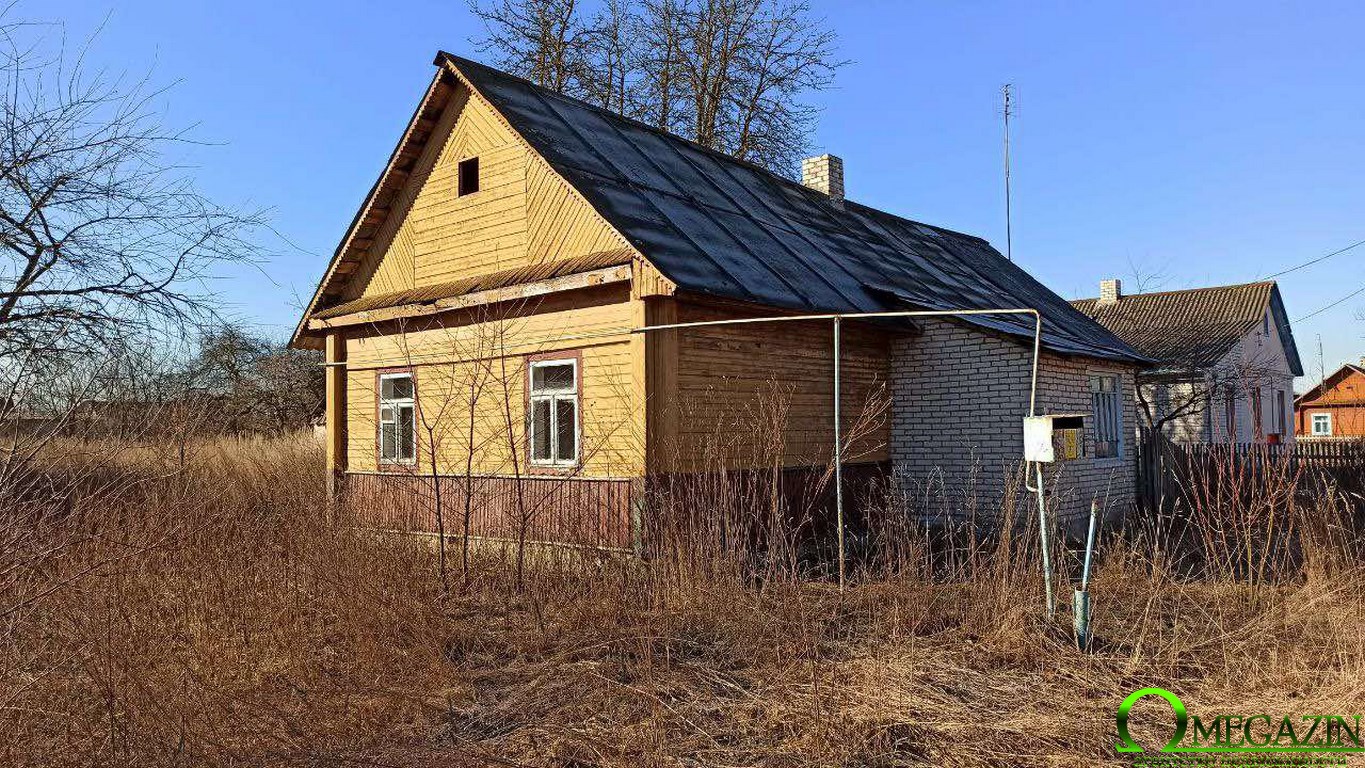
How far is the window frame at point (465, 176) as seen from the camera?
12.3 meters

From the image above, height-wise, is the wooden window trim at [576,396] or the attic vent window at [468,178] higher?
the attic vent window at [468,178]

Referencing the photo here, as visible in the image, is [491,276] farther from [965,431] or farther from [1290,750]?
[1290,750]

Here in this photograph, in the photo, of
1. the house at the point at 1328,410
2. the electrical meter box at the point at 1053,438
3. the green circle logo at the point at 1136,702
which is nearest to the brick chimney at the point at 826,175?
the electrical meter box at the point at 1053,438

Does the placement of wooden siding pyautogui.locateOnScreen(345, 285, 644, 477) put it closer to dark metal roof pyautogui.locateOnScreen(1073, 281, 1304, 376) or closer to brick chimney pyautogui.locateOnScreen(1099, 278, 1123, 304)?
dark metal roof pyautogui.locateOnScreen(1073, 281, 1304, 376)

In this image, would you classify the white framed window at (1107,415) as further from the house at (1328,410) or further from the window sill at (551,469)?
the house at (1328,410)

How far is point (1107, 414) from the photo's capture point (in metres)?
14.7

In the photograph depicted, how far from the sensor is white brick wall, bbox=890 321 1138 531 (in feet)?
40.1

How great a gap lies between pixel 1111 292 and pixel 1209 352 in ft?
21.8

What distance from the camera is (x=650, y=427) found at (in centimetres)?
967

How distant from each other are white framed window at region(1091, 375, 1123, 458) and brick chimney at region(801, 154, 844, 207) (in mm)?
6130

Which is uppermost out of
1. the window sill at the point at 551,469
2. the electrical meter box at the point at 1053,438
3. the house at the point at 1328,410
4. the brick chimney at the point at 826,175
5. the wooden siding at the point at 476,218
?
the brick chimney at the point at 826,175

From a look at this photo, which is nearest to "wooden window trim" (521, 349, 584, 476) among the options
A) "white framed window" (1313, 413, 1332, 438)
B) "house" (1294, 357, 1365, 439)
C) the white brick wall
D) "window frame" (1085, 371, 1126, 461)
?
the white brick wall

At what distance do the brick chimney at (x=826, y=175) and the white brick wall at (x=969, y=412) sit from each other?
622 centimetres

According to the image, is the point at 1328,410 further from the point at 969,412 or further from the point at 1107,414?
the point at 969,412
